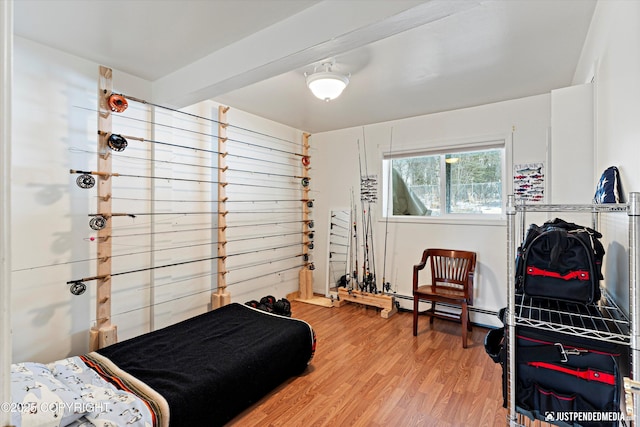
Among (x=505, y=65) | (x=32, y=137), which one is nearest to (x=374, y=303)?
(x=505, y=65)

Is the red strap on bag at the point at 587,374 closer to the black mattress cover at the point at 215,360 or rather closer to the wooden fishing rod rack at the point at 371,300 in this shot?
the black mattress cover at the point at 215,360

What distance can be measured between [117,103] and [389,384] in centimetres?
304

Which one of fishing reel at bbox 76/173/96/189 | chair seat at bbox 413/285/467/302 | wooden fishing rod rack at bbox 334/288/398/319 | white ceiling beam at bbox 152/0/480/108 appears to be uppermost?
white ceiling beam at bbox 152/0/480/108

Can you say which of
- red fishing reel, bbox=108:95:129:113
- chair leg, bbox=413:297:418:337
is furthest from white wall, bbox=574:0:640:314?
red fishing reel, bbox=108:95:129:113

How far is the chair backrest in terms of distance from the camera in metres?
3.44

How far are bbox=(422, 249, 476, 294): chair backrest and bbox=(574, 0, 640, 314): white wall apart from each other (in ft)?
5.24

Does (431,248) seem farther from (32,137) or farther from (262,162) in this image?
(32,137)

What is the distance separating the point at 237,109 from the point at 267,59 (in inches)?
71.5

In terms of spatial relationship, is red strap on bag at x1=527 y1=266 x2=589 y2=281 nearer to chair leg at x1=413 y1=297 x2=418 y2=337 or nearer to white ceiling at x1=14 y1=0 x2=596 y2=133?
white ceiling at x1=14 y1=0 x2=596 y2=133

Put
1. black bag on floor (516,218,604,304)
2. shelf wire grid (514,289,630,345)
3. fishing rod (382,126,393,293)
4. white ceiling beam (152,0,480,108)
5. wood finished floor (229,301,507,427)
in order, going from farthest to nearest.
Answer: fishing rod (382,126,393,293)
wood finished floor (229,301,507,427)
white ceiling beam (152,0,480,108)
black bag on floor (516,218,604,304)
shelf wire grid (514,289,630,345)

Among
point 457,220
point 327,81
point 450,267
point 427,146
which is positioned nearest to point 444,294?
point 450,267

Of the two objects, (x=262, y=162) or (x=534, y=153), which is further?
(x=262, y=162)

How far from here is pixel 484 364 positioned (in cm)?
272

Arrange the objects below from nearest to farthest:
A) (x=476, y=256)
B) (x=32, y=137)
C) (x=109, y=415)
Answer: (x=109, y=415), (x=32, y=137), (x=476, y=256)
